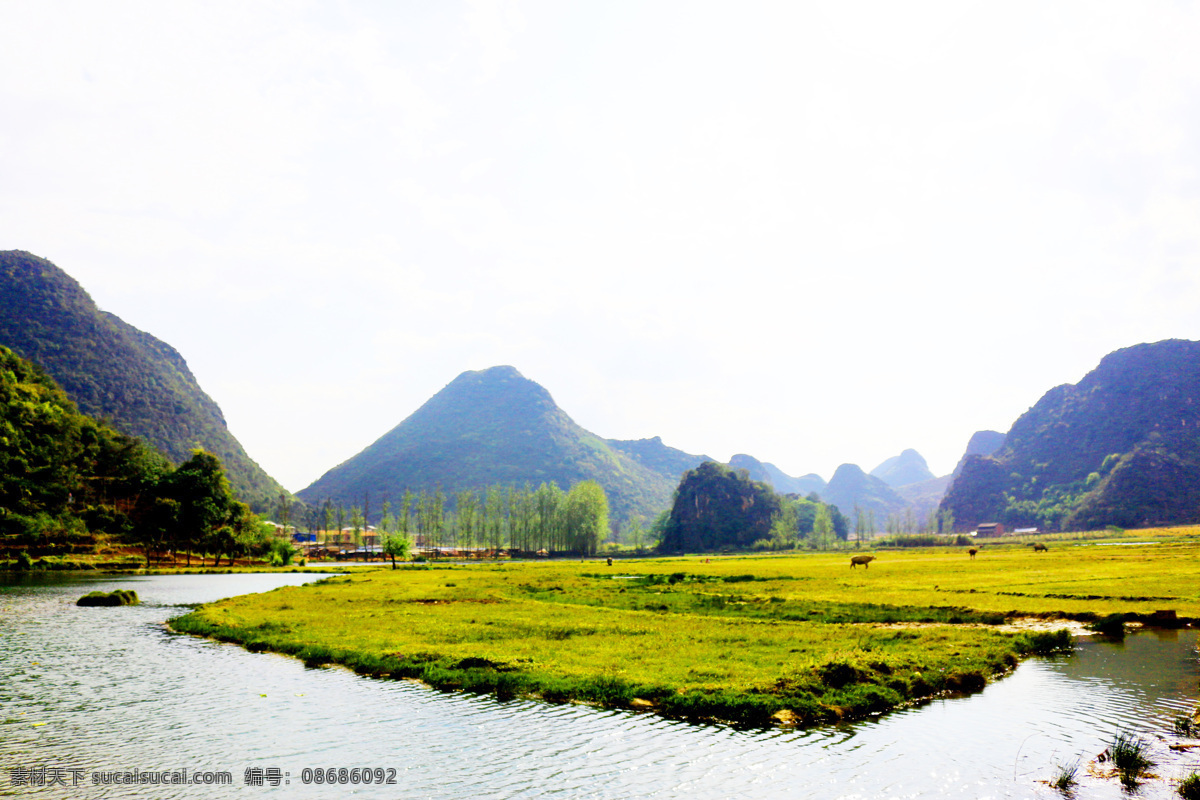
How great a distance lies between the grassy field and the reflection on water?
54.7 inches

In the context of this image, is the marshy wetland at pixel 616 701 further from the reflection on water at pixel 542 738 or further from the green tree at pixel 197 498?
the green tree at pixel 197 498

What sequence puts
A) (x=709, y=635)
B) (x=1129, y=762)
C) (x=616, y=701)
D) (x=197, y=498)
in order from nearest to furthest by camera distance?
1. (x=1129, y=762)
2. (x=616, y=701)
3. (x=709, y=635)
4. (x=197, y=498)

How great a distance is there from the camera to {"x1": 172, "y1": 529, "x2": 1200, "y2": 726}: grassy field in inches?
851

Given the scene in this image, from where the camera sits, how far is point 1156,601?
41.7m

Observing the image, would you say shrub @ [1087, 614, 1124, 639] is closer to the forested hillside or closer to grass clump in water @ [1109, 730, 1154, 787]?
grass clump in water @ [1109, 730, 1154, 787]

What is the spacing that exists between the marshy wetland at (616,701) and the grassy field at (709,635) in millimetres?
185

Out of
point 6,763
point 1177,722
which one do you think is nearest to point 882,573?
point 1177,722

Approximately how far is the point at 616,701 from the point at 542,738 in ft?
13.4

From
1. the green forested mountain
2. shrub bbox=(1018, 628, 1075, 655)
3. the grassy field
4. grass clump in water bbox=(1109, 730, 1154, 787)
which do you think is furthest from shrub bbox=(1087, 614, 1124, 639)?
the green forested mountain

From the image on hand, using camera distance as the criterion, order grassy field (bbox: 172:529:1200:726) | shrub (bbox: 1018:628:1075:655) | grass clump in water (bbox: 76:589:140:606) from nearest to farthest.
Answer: grassy field (bbox: 172:529:1200:726) < shrub (bbox: 1018:628:1075:655) < grass clump in water (bbox: 76:589:140:606)

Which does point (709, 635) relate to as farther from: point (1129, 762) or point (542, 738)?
point (1129, 762)

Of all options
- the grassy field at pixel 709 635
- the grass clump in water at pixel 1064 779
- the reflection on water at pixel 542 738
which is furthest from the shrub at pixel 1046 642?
the grass clump in water at pixel 1064 779

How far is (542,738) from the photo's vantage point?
58.3 ft

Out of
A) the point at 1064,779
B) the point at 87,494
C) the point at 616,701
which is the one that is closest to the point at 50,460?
the point at 87,494
